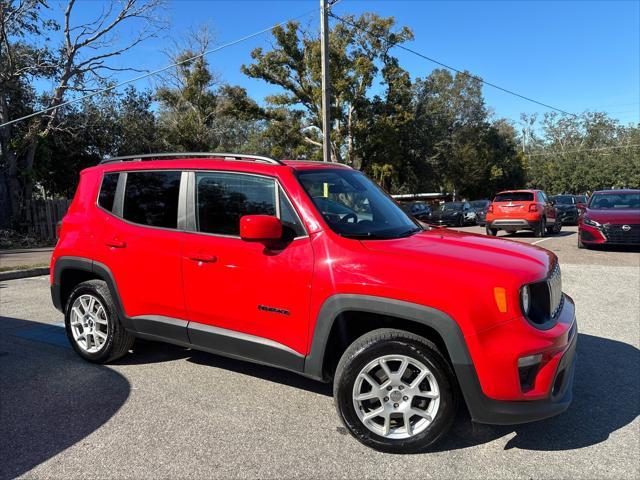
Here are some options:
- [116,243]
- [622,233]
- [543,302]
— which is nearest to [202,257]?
[116,243]

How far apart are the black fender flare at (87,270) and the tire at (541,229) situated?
49.4 feet

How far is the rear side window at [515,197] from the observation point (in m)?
16.2

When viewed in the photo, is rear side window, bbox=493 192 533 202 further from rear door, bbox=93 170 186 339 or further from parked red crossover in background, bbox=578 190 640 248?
rear door, bbox=93 170 186 339

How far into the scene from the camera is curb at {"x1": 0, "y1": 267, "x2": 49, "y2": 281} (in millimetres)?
9648

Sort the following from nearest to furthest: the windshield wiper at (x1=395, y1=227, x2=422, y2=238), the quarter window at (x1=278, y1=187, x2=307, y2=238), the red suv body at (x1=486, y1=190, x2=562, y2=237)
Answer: the quarter window at (x1=278, y1=187, x2=307, y2=238) → the windshield wiper at (x1=395, y1=227, x2=422, y2=238) → the red suv body at (x1=486, y1=190, x2=562, y2=237)

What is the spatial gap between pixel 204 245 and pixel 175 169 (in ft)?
2.59

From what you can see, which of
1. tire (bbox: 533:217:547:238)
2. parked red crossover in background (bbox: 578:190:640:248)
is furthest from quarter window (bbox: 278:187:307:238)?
tire (bbox: 533:217:547:238)

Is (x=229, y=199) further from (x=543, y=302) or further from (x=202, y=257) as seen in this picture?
(x=543, y=302)

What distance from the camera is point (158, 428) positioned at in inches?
126

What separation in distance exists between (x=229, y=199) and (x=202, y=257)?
0.48 metres

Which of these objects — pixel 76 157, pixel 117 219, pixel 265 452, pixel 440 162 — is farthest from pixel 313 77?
pixel 265 452

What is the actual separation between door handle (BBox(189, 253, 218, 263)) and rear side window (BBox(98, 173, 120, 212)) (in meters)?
1.17

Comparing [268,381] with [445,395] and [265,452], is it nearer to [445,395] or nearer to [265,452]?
[265,452]

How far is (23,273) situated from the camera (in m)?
9.97
